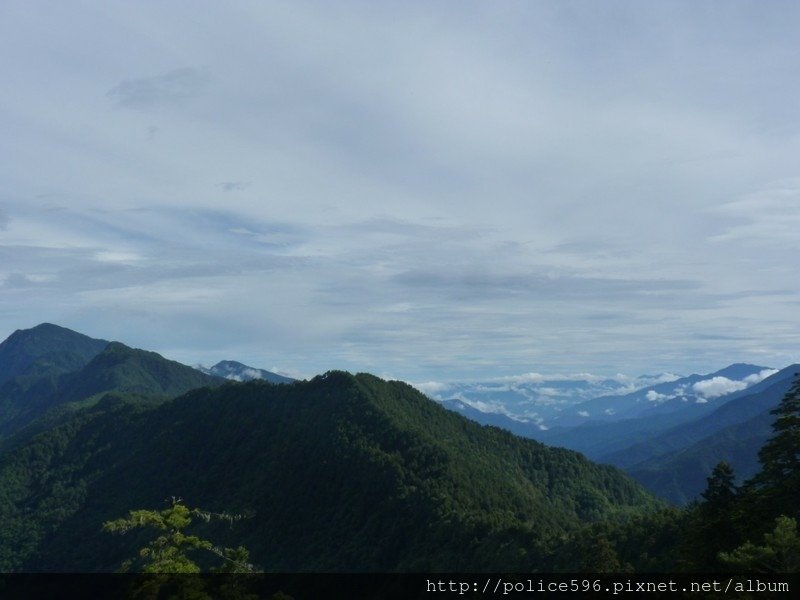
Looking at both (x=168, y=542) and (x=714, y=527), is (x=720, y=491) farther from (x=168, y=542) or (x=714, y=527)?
(x=168, y=542)

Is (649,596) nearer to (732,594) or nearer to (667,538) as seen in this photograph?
(732,594)

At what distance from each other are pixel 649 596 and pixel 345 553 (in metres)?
162

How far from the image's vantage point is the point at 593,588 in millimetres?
54312

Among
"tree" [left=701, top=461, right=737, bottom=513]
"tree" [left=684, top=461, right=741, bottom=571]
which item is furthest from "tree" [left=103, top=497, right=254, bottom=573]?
"tree" [left=701, top=461, right=737, bottom=513]

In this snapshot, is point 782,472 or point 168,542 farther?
point 782,472

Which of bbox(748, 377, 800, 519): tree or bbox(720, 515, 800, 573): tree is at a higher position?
bbox(748, 377, 800, 519): tree

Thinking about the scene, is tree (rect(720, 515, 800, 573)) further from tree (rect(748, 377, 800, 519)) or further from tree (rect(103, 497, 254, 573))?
tree (rect(103, 497, 254, 573))

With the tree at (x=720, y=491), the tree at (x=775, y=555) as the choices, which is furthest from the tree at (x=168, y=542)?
the tree at (x=720, y=491)

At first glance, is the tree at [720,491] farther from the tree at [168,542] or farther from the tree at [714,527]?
the tree at [168,542]

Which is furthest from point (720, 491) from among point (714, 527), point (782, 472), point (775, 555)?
point (775, 555)

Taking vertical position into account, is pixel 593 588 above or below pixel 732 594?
below

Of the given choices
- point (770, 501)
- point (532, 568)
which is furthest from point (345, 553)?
point (770, 501)

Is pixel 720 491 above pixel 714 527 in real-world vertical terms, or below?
above

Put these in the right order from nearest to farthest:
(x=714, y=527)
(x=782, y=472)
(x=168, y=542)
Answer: (x=168, y=542)
(x=714, y=527)
(x=782, y=472)
